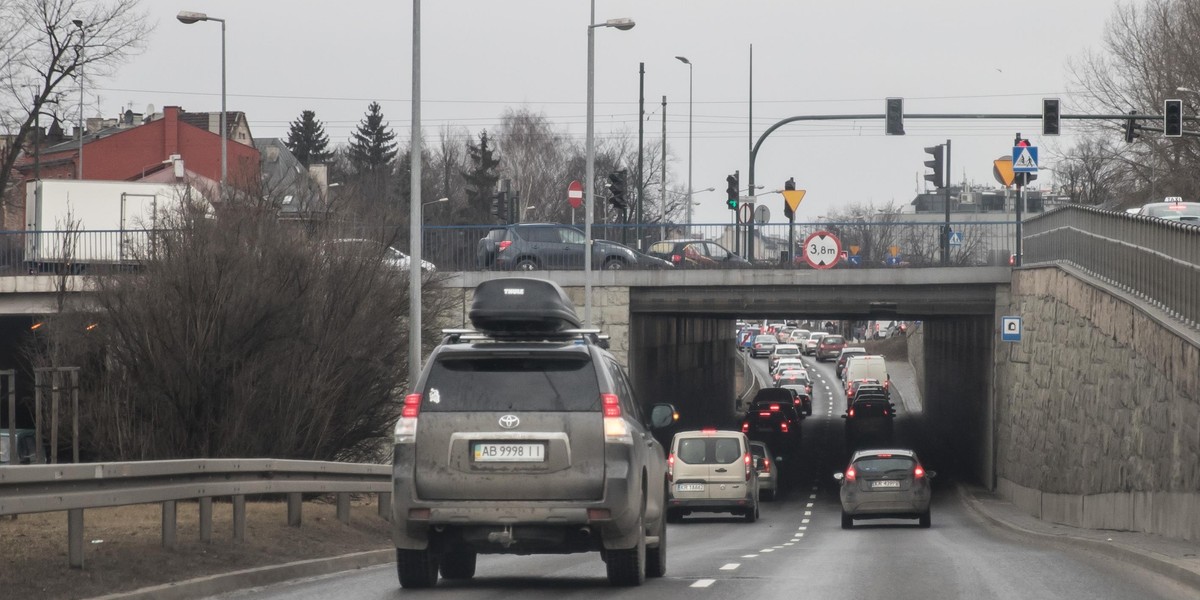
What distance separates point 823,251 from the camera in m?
39.1

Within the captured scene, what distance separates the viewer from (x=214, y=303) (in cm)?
2017

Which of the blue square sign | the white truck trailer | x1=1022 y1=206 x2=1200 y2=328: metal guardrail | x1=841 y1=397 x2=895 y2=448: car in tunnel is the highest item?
the white truck trailer

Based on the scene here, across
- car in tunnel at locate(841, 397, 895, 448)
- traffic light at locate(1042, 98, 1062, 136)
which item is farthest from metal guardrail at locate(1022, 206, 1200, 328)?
car in tunnel at locate(841, 397, 895, 448)

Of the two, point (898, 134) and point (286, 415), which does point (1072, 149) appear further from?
point (286, 415)

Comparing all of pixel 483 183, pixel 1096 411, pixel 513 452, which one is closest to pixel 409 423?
pixel 513 452

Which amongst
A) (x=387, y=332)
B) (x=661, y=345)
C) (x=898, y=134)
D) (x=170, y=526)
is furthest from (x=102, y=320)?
(x=661, y=345)

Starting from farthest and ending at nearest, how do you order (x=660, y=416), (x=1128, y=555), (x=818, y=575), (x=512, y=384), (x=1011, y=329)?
(x=1011, y=329), (x=1128, y=555), (x=818, y=575), (x=660, y=416), (x=512, y=384)

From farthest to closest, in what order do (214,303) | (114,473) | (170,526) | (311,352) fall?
(311,352), (214,303), (170,526), (114,473)

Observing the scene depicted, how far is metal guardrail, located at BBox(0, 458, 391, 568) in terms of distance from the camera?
9.94 metres

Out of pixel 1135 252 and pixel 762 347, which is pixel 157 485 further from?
pixel 762 347

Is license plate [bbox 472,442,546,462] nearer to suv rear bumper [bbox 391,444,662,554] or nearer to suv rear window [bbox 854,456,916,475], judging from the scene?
suv rear bumper [bbox 391,444,662,554]

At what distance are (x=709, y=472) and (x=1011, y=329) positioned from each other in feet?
30.3

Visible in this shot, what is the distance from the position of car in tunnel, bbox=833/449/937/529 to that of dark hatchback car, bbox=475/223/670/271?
41.4 feet

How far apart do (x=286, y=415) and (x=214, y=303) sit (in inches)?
70.6
